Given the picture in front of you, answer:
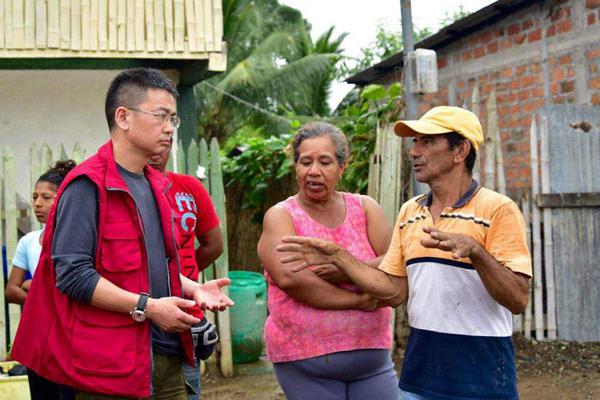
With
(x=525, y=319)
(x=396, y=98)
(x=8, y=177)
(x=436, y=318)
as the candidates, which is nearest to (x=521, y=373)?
(x=525, y=319)

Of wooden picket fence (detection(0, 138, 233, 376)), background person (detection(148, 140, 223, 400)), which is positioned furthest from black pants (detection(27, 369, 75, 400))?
wooden picket fence (detection(0, 138, 233, 376))

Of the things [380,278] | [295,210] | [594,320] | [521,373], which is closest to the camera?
[380,278]

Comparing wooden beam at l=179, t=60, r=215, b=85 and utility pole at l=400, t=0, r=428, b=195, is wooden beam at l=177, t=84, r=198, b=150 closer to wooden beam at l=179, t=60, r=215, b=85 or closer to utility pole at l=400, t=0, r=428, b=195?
wooden beam at l=179, t=60, r=215, b=85

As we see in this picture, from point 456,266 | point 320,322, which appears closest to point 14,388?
point 320,322

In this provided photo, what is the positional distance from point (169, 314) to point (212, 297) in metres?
0.35

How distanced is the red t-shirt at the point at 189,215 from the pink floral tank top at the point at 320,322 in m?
0.70

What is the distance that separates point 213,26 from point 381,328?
6.04m

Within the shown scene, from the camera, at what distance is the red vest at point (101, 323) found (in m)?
2.60

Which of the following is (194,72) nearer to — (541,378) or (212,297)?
(541,378)

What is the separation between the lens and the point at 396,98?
743cm

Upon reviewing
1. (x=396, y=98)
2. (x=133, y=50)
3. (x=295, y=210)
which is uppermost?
(x=133, y=50)

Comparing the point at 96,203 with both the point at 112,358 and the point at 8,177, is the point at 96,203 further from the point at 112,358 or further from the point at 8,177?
the point at 8,177

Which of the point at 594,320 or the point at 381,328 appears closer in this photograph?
the point at 381,328

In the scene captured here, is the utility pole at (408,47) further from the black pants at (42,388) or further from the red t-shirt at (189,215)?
the black pants at (42,388)
